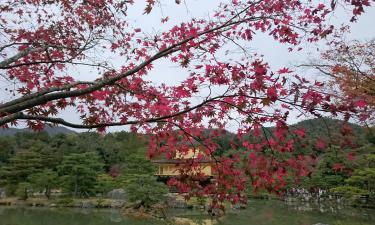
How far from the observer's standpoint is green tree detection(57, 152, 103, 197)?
2328 centimetres

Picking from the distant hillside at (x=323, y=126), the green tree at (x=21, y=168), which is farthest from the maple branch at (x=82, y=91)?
the green tree at (x=21, y=168)

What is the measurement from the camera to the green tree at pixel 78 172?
917 inches

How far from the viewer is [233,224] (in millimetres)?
16188

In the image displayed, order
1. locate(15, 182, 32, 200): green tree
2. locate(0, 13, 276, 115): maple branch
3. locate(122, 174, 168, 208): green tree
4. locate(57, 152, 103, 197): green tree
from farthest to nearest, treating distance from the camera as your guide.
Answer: locate(15, 182, 32, 200): green tree < locate(57, 152, 103, 197): green tree < locate(122, 174, 168, 208): green tree < locate(0, 13, 276, 115): maple branch

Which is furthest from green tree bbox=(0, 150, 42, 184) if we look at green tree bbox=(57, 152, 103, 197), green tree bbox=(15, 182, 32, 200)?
green tree bbox=(57, 152, 103, 197)

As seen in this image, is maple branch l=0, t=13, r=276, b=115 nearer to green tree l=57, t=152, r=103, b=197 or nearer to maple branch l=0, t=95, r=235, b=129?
maple branch l=0, t=95, r=235, b=129

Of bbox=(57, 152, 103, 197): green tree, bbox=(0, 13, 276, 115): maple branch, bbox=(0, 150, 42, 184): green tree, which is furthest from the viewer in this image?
bbox=(0, 150, 42, 184): green tree

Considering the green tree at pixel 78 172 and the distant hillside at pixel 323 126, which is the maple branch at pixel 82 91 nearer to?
the distant hillside at pixel 323 126

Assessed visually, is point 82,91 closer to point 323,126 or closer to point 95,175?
point 323,126

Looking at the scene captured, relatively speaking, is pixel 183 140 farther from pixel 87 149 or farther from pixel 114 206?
pixel 87 149

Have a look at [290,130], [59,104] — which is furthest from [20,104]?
[290,130]

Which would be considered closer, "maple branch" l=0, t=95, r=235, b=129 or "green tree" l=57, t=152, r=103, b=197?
"maple branch" l=0, t=95, r=235, b=129

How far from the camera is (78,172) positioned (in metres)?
23.3

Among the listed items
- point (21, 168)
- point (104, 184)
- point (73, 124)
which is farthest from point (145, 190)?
point (73, 124)
